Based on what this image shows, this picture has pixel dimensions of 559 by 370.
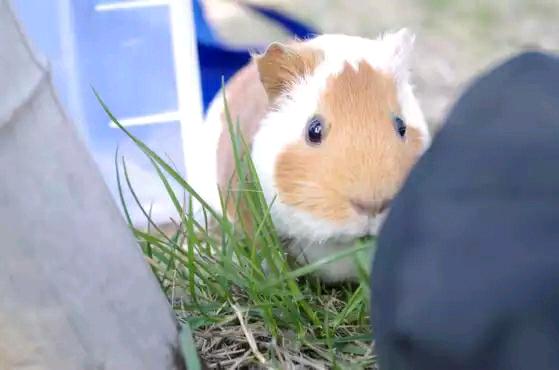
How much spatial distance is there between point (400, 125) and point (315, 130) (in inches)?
3.2

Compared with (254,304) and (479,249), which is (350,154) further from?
(479,249)

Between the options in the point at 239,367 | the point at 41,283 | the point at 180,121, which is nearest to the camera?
the point at 41,283

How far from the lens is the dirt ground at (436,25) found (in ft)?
5.39

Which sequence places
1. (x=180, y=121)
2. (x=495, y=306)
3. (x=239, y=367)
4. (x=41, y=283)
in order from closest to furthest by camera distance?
(x=495, y=306) → (x=41, y=283) → (x=239, y=367) → (x=180, y=121)

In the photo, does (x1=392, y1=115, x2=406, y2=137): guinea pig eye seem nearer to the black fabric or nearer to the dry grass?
the dry grass

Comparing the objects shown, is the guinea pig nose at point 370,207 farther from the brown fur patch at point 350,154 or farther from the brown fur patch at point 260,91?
the brown fur patch at point 260,91

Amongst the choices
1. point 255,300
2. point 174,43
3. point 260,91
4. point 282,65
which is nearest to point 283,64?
point 282,65

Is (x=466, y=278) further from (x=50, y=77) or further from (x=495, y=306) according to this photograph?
(x=50, y=77)

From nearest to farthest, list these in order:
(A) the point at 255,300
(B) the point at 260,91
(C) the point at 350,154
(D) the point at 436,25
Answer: (A) the point at 255,300
(C) the point at 350,154
(B) the point at 260,91
(D) the point at 436,25

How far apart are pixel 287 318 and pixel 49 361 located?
23 centimetres

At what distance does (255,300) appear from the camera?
0.71 meters

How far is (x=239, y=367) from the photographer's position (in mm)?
651

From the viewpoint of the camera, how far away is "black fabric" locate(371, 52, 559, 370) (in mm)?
329

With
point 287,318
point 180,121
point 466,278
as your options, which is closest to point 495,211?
point 466,278
